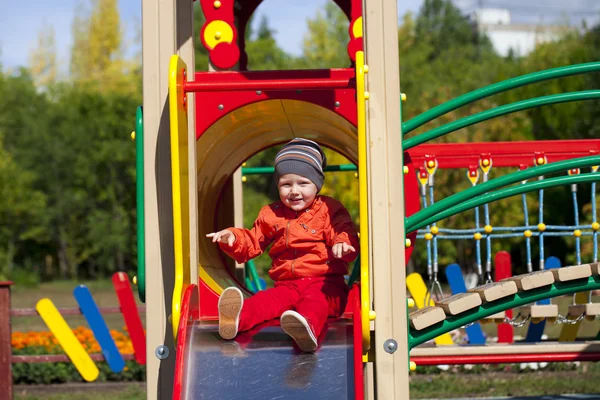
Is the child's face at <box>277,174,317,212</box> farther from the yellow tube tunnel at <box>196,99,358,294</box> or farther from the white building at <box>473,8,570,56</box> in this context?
the white building at <box>473,8,570,56</box>

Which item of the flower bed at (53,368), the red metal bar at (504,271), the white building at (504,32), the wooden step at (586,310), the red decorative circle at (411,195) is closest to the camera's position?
the red decorative circle at (411,195)

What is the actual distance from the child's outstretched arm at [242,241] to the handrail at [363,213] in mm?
705

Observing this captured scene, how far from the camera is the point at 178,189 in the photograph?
3.69m

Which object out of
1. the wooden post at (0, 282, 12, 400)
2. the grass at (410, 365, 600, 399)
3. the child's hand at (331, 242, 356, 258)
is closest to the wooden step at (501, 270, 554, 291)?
the child's hand at (331, 242, 356, 258)

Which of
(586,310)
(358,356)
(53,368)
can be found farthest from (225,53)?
(53,368)

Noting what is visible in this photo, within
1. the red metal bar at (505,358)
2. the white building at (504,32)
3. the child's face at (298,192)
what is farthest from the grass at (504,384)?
the white building at (504,32)

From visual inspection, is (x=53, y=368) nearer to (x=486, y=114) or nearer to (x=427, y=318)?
(x=427, y=318)

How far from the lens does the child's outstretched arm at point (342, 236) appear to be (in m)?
3.87

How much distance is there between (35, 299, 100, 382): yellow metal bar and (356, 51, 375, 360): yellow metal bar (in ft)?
17.7

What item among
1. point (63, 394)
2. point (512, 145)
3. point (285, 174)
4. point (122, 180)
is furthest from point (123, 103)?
point (285, 174)

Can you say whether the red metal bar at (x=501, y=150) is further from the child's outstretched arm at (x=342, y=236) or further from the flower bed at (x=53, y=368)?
the flower bed at (x=53, y=368)

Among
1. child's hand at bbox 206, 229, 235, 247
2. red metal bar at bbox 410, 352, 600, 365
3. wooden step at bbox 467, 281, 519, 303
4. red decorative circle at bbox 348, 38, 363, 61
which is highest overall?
red decorative circle at bbox 348, 38, 363, 61

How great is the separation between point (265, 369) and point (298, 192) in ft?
3.35

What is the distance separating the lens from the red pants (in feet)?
→ 12.4
